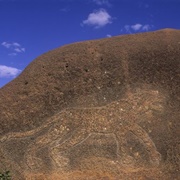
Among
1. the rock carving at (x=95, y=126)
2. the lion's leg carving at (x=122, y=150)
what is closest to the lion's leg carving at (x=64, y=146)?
the rock carving at (x=95, y=126)

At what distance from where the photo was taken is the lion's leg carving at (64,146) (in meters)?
12.6

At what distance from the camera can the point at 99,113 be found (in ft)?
41.7

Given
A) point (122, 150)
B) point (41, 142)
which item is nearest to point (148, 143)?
point (122, 150)

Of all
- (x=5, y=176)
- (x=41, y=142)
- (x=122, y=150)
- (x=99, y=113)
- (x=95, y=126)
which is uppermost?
(x=99, y=113)

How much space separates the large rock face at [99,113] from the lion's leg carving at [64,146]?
3 centimetres

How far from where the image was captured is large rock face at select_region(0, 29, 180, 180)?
12367 mm

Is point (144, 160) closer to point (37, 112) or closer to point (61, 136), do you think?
point (61, 136)

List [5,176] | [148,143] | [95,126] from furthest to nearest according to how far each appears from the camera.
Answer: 1. [95,126]
2. [148,143]
3. [5,176]

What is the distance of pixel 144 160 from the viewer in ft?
40.2

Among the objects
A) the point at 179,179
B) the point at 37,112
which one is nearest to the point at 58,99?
the point at 37,112

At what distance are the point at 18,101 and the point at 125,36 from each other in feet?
12.9

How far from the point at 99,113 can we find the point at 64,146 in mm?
1402

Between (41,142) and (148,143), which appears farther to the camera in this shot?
(41,142)

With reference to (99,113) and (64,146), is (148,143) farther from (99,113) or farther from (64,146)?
(64,146)
